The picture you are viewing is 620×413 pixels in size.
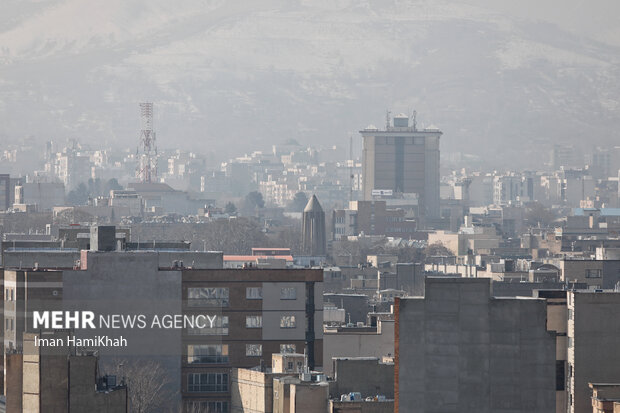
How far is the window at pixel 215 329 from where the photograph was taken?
5884 centimetres

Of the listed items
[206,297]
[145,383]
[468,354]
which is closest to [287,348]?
[206,297]

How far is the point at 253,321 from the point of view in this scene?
5953 cm

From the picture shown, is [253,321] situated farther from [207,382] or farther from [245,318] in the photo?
[207,382]

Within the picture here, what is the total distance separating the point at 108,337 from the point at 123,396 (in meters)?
11.3

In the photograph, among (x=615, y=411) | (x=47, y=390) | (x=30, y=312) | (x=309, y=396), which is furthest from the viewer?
(x=30, y=312)

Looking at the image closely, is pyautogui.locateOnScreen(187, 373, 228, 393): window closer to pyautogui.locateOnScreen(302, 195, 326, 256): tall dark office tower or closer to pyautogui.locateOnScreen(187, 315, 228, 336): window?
pyautogui.locateOnScreen(187, 315, 228, 336): window

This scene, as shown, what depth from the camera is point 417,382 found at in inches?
1708

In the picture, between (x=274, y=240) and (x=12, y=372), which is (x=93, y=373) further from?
(x=274, y=240)

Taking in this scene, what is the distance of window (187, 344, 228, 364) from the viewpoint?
58.4 m

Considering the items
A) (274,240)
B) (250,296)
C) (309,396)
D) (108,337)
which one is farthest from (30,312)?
(274,240)

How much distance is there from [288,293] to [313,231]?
416 ft

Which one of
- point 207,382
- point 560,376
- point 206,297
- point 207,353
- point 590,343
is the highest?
point 206,297

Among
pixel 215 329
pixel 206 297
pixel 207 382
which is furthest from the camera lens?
pixel 206 297

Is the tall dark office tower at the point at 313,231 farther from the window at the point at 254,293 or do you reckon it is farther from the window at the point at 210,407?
the window at the point at 210,407
